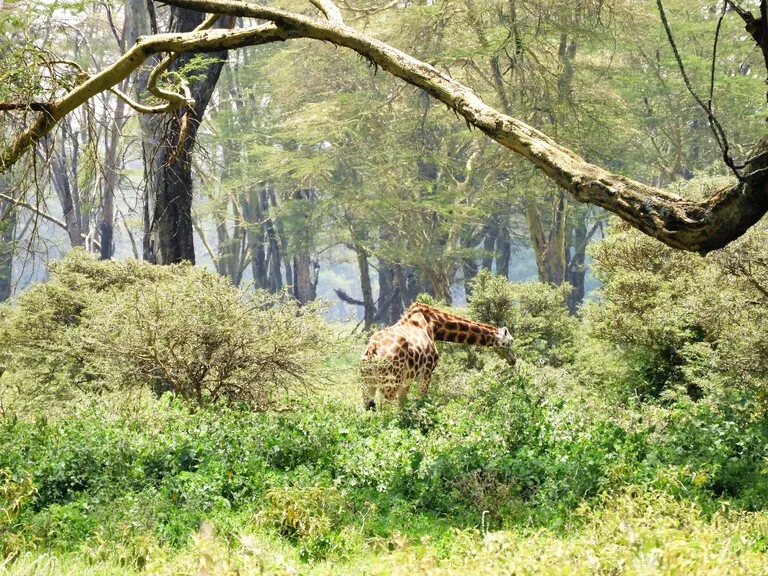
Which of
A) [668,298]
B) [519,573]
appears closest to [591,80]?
[668,298]

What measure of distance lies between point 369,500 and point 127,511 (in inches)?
72.3

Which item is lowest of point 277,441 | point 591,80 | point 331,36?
point 277,441

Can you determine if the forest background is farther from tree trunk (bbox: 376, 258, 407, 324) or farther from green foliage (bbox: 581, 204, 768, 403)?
tree trunk (bbox: 376, 258, 407, 324)

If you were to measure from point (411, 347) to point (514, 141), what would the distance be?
530cm

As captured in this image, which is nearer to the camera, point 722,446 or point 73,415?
point 722,446

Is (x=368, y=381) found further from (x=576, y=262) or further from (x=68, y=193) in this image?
(x=576, y=262)

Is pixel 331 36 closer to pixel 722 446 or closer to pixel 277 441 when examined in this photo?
pixel 277 441

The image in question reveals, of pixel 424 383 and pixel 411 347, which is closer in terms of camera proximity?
pixel 411 347

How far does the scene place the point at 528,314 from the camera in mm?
15750

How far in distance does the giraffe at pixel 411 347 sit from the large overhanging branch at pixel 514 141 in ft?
14.6

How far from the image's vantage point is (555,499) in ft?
22.1

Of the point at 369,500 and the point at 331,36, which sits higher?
the point at 331,36

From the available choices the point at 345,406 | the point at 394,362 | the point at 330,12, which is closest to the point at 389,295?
the point at 394,362

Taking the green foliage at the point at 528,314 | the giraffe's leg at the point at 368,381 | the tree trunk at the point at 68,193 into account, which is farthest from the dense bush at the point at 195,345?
the tree trunk at the point at 68,193
